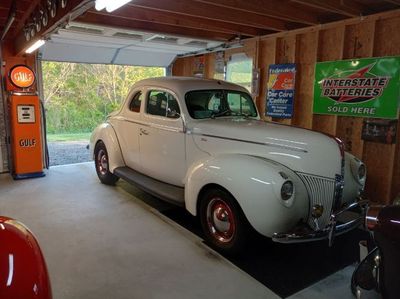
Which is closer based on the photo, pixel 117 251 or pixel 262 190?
pixel 262 190

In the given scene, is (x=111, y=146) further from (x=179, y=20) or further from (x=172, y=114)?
(x=179, y=20)

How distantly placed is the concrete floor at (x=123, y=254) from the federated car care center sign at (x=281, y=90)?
8.26ft

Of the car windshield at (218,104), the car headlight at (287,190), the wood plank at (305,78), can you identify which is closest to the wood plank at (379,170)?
the wood plank at (305,78)

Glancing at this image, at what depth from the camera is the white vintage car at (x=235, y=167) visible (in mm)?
2605

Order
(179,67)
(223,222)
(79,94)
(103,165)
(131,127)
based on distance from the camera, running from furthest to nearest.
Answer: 1. (79,94)
2. (179,67)
3. (103,165)
4. (131,127)
5. (223,222)

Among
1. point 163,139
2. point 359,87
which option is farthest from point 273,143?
point 359,87

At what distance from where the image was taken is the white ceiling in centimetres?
534

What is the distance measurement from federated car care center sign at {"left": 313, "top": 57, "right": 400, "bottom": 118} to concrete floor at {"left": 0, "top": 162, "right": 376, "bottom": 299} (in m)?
2.23

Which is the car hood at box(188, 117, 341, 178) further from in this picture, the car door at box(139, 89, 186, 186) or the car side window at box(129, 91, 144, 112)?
the car side window at box(129, 91, 144, 112)

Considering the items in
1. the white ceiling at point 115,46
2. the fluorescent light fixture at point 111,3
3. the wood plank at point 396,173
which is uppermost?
the white ceiling at point 115,46

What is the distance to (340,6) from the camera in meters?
3.74

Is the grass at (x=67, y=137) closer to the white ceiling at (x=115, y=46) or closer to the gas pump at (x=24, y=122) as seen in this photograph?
the white ceiling at (x=115, y=46)

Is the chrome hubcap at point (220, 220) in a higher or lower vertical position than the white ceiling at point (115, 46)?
lower

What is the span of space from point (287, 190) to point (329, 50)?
9.44ft
